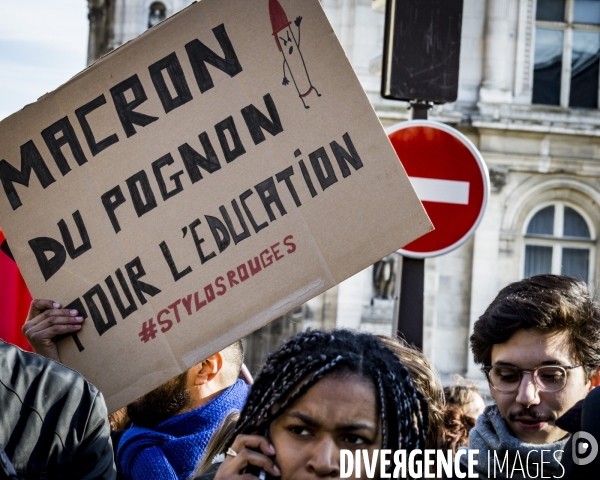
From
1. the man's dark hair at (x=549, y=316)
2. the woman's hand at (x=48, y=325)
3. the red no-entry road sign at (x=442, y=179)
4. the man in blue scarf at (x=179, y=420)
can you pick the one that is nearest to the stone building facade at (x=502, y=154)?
the red no-entry road sign at (x=442, y=179)

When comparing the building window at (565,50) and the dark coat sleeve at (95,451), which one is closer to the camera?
the dark coat sleeve at (95,451)

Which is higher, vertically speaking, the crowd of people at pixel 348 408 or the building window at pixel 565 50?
the building window at pixel 565 50

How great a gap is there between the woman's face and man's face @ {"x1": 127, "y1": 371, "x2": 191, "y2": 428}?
45.4 inches

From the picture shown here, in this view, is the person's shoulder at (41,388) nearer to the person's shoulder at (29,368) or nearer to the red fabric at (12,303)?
the person's shoulder at (29,368)

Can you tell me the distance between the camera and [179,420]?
3.23m

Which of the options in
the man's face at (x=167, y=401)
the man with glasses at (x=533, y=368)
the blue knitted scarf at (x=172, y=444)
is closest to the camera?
the man with glasses at (x=533, y=368)

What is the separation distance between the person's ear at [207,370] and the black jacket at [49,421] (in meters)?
0.93

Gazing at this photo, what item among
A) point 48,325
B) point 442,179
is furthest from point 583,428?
point 442,179

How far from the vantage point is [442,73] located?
4527mm

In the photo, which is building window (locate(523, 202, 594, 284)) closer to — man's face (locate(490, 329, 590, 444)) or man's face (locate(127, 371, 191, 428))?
man's face (locate(127, 371, 191, 428))

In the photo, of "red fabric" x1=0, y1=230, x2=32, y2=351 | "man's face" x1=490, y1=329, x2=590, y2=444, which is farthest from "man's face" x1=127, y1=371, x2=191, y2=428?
"red fabric" x1=0, y1=230, x2=32, y2=351

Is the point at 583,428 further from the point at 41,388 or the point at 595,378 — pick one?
the point at 41,388

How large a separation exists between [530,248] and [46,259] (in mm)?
14139

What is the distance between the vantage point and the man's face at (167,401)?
10.8ft
